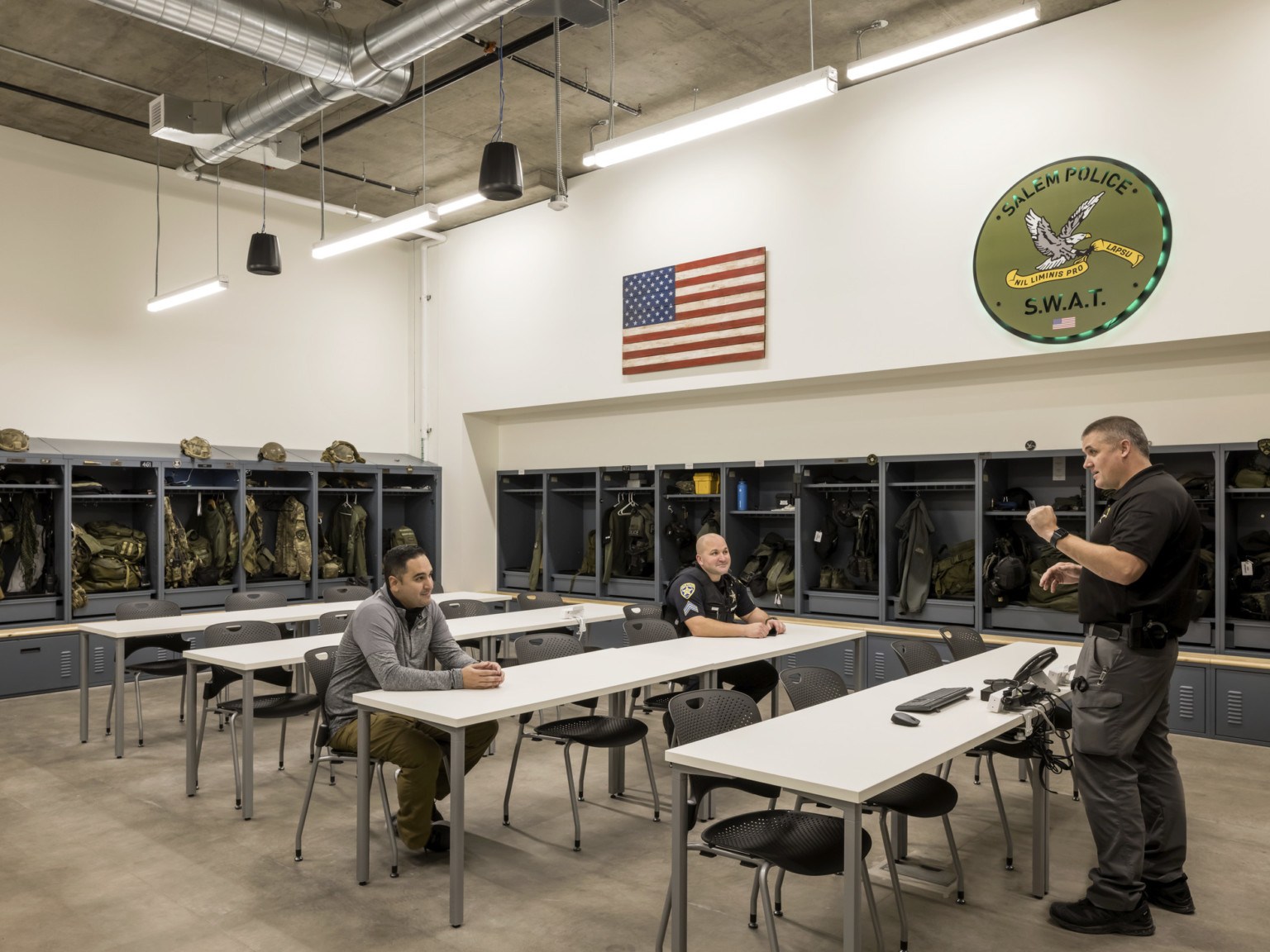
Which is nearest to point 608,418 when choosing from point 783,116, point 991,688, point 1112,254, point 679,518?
point 679,518

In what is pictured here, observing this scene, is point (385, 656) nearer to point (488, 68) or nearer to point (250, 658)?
→ point (250, 658)

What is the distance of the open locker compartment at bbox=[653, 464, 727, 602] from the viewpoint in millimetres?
8352

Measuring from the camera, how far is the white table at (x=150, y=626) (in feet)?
17.2

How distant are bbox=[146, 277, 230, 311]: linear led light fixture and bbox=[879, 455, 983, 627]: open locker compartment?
5658 millimetres

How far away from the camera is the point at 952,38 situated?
492cm

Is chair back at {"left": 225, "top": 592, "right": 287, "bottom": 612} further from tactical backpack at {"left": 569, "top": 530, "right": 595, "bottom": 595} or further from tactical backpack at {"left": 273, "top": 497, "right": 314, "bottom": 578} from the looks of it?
tactical backpack at {"left": 569, "top": 530, "right": 595, "bottom": 595}

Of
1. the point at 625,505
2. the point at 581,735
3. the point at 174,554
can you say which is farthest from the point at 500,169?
the point at 174,554

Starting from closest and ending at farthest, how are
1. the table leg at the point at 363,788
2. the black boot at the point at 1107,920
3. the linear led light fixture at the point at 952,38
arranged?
the black boot at the point at 1107,920 → the table leg at the point at 363,788 → the linear led light fixture at the point at 952,38

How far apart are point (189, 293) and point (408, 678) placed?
18.4 feet

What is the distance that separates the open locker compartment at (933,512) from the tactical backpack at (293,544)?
219 inches

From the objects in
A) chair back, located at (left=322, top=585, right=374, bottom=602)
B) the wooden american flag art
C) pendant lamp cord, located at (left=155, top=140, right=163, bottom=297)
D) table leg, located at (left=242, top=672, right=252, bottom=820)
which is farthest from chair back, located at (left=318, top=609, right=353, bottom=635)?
pendant lamp cord, located at (left=155, top=140, right=163, bottom=297)

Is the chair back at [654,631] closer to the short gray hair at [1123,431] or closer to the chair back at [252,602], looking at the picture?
the short gray hair at [1123,431]

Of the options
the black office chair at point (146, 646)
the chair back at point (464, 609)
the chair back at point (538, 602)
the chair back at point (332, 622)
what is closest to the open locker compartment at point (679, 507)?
the chair back at point (538, 602)

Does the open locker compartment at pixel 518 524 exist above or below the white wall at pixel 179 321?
below
